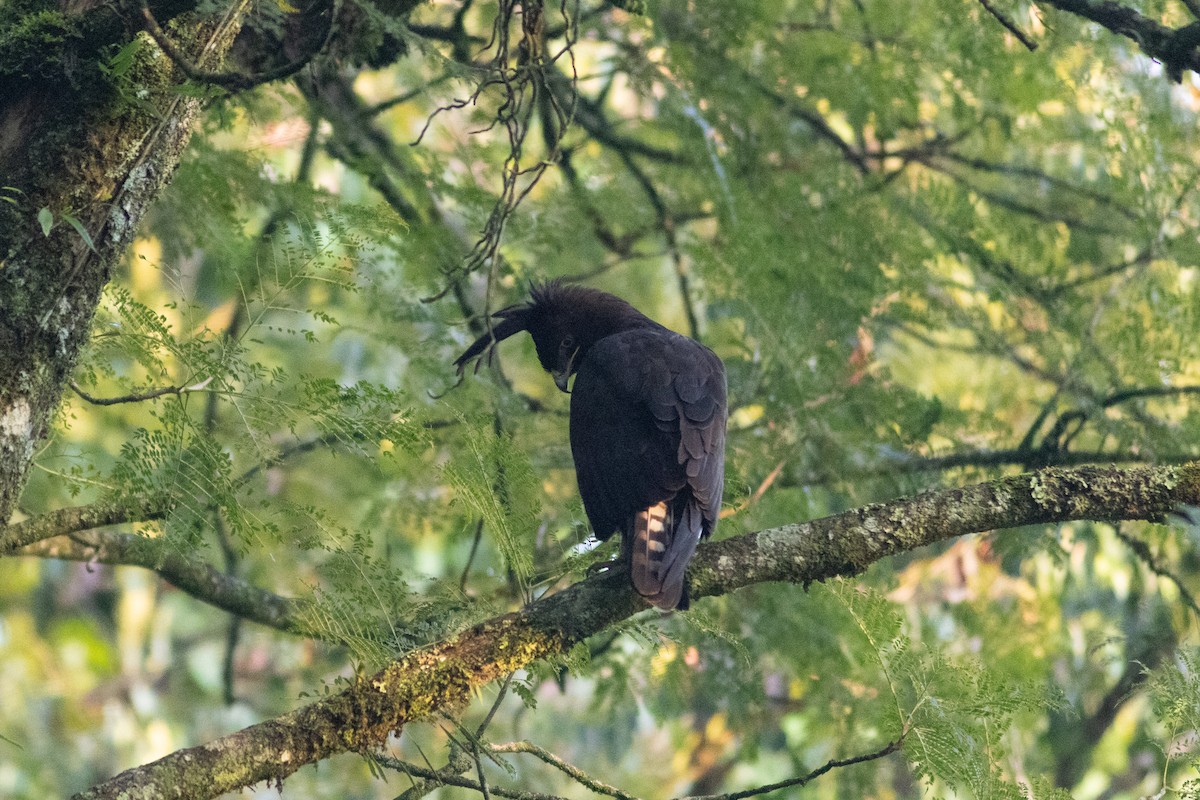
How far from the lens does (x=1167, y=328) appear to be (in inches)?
185

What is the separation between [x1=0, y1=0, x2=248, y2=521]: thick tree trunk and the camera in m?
2.40

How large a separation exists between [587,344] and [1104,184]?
282 centimetres

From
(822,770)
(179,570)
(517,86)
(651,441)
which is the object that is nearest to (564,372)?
(651,441)

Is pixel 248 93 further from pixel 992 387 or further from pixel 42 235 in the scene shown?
pixel 992 387

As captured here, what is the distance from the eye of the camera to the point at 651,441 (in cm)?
398

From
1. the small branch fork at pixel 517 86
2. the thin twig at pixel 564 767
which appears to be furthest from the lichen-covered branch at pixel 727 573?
the small branch fork at pixel 517 86

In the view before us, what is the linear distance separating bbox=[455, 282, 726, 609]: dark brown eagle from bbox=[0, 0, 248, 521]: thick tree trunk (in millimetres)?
1297

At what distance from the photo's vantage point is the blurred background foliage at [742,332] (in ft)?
9.49

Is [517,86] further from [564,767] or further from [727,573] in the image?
[564,767]

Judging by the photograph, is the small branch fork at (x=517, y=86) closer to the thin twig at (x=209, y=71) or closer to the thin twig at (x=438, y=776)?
the thin twig at (x=209, y=71)

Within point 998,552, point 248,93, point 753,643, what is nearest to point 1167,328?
point 998,552

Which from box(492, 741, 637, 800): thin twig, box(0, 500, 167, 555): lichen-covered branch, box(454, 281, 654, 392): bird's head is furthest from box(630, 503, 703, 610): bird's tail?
box(454, 281, 654, 392): bird's head

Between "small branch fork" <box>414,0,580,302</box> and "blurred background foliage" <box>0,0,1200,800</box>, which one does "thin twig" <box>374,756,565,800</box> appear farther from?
"small branch fork" <box>414,0,580,302</box>

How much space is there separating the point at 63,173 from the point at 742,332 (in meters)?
3.21
